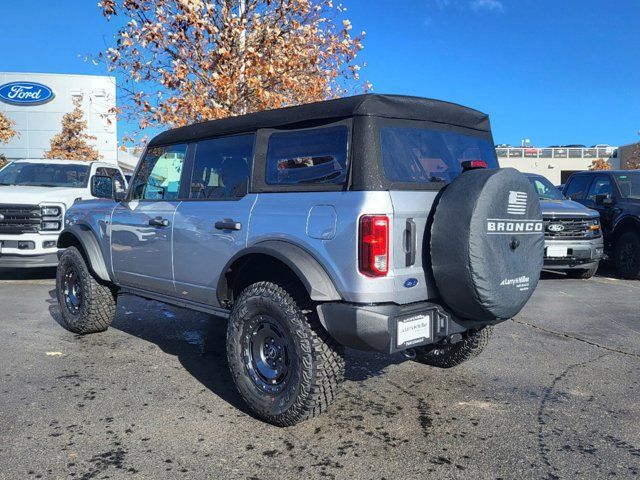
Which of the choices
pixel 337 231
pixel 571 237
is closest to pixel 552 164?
pixel 571 237

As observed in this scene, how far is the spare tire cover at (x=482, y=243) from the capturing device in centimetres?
309

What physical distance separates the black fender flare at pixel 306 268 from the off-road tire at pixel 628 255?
27.4 ft

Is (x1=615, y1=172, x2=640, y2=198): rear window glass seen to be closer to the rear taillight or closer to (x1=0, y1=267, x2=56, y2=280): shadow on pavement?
the rear taillight

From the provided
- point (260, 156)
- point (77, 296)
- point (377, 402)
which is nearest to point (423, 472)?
point (377, 402)

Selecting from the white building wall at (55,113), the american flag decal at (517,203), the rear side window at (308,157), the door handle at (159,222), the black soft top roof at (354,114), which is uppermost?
the white building wall at (55,113)

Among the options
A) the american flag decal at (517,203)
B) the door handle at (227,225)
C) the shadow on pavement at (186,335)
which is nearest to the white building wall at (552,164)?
the shadow on pavement at (186,335)

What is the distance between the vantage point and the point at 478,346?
4.39 meters

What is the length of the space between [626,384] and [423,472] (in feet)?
7.58

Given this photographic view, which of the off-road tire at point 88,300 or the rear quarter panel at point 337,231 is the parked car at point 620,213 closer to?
the rear quarter panel at point 337,231

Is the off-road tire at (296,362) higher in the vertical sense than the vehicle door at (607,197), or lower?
lower

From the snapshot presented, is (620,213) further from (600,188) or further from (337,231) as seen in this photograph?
(337,231)

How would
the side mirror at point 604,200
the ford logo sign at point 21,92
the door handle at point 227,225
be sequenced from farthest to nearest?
the ford logo sign at point 21,92
the side mirror at point 604,200
the door handle at point 227,225

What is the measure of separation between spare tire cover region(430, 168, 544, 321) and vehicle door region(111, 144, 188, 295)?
224cm

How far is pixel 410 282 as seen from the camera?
10.5 feet
